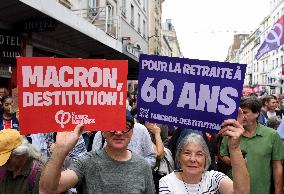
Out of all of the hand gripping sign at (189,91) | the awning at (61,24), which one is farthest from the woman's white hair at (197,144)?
the awning at (61,24)

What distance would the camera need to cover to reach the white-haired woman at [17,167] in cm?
313

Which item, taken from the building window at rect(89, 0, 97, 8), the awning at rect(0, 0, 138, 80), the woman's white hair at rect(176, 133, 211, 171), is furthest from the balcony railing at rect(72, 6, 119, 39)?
the woman's white hair at rect(176, 133, 211, 171)

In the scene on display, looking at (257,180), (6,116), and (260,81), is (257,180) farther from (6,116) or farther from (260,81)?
(260,81)

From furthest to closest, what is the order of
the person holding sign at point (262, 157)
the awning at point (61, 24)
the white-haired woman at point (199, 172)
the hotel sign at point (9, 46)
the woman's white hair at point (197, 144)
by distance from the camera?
the hotel sign at point (9, 46), the awning at point (61, 24), the person holding sign at point (262, 157), the woman's white hair at point (197, 144), the white-haired woman at point (199, 172)

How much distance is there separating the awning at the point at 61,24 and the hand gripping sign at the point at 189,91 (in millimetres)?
5767

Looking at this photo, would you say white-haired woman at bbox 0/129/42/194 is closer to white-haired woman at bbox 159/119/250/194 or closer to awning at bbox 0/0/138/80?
white-haired woman at bbox 159/119/250/194

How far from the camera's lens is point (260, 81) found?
79.3 metres

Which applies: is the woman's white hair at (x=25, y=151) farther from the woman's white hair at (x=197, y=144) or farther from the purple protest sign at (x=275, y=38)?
the purple protest sign at (x=275, y=38)

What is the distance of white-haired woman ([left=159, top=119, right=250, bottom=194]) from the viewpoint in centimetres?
269

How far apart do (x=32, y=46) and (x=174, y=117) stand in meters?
9.21

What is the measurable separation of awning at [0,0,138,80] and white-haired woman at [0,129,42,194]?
18.3 feet

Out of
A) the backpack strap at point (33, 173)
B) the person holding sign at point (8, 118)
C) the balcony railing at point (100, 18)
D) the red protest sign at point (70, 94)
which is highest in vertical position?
the balcony railing at point (100, 18)

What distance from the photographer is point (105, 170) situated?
9.14ft

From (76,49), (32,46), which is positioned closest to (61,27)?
(32,46)
